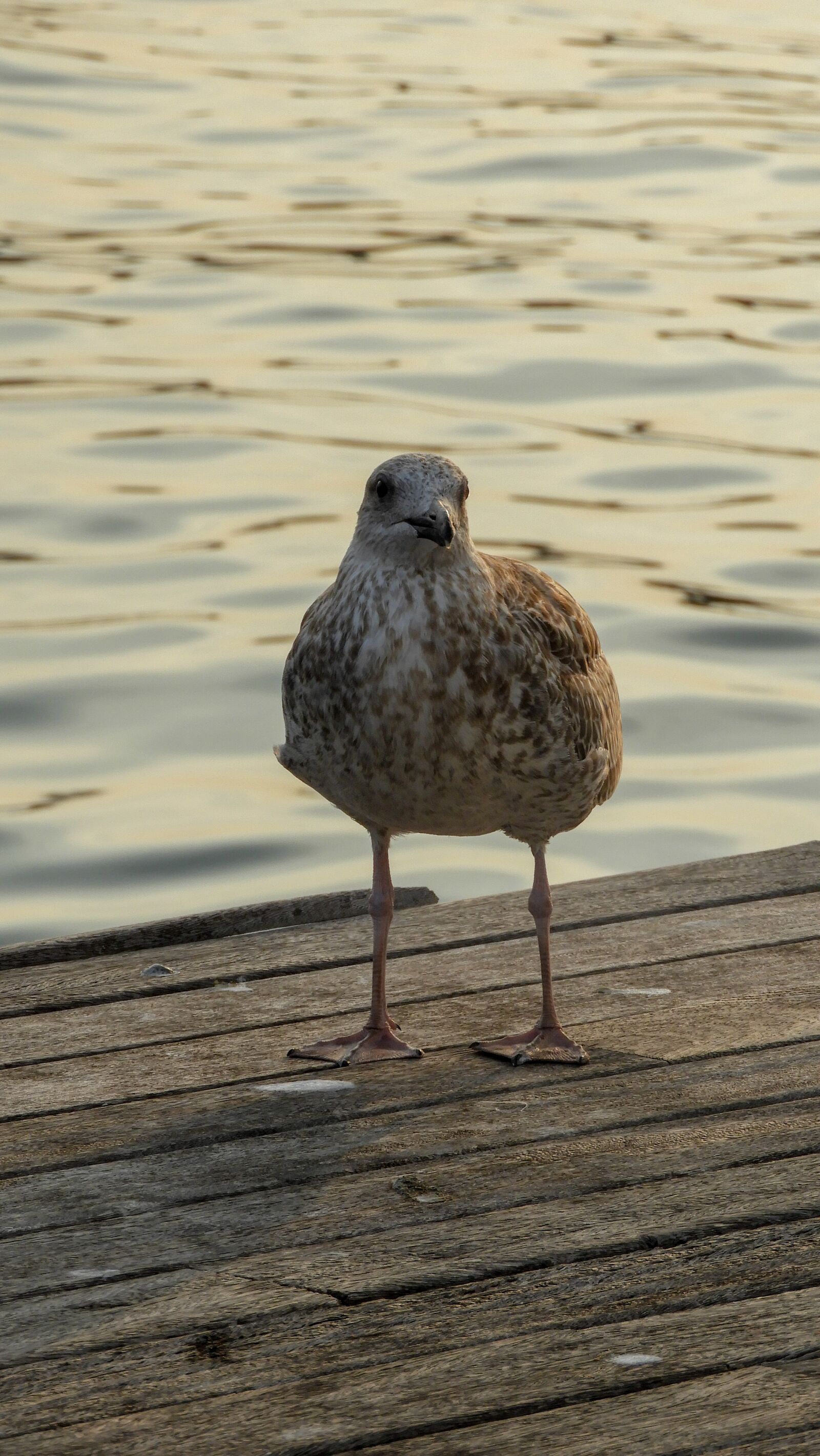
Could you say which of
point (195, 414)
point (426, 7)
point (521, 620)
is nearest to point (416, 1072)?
point (521, 620)

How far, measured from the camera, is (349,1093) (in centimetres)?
465

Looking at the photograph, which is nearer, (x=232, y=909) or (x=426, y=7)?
(x=232, y=909)

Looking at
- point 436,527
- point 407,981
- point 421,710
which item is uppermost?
point 436,527

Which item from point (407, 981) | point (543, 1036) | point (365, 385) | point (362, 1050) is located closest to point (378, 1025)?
point (362, 1050)

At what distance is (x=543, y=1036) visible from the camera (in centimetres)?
488

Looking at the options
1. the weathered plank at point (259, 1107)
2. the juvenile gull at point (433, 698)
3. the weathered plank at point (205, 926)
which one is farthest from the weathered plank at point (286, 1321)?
the weathered plank at point (205, 926)

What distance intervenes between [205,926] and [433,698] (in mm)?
1661

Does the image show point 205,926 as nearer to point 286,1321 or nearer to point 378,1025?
point 378,1025

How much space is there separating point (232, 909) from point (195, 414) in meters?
9.20

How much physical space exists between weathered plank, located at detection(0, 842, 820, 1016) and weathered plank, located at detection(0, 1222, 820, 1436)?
180 centimetres

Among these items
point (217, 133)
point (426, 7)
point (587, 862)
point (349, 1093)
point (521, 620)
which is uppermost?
point (426, 7)

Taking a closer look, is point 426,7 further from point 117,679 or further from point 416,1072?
point 416,1072

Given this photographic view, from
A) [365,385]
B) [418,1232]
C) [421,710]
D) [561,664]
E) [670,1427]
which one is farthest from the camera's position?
[365,385]

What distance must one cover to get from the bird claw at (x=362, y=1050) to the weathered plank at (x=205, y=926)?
1045 mm
